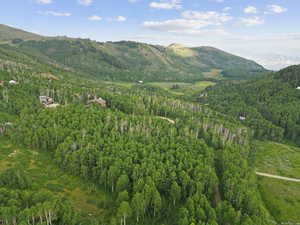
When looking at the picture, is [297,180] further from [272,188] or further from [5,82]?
[5,82]

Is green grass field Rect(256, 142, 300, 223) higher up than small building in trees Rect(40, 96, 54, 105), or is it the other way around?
small building in trees Rect(40, 96, 54, 105)

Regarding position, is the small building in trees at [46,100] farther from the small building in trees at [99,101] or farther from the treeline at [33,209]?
the treeline at [33,209]

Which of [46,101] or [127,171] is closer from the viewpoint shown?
[127,171]

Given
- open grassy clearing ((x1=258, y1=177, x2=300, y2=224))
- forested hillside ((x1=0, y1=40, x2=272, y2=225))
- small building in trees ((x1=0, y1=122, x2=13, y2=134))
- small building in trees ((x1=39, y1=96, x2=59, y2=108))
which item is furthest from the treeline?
small building in trees ((x1=39, y1=96, x2=59, y2=108))

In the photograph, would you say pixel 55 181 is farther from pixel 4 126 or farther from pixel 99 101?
pixel 99 101

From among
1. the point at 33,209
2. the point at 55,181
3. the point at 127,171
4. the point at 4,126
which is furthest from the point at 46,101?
the point at 33,209

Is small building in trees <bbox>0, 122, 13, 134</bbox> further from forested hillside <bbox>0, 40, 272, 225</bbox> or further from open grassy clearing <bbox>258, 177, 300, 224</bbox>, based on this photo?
open grassy clearing <bbox>258, 177, 300, 224</bbox>
